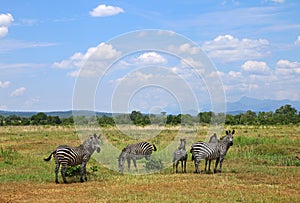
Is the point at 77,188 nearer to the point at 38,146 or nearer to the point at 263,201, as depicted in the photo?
the point at 263,201

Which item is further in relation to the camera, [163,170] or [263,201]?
[163,170]

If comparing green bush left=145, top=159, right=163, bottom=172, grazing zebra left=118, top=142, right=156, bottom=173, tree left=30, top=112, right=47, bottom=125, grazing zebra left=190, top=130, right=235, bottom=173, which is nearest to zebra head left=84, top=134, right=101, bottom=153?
grazing zebra left=118, top=142, right=156, bottom=173

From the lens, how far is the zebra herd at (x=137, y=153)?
1593 cm

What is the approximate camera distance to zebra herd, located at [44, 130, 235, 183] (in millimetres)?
15930

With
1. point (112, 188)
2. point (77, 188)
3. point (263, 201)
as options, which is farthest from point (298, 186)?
point (77, 188)

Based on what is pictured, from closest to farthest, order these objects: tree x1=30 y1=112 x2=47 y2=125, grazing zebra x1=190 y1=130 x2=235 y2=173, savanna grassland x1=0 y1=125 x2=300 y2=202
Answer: savanna grassland x1=0 y1=125 x2=300 y2=202 → grazing zebra x1=190 y1=130 x2=235 y2=173 → tree x1=30 y1=112 x2=47 y2=125

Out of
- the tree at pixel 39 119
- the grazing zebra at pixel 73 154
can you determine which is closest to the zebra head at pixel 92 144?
the grazing zebra at pixel 73 154

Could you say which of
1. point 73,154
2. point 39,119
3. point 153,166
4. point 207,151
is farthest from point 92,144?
point 39,119

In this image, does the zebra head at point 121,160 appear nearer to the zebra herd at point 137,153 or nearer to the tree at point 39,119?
the zebra herd at point 137,153

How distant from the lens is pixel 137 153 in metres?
19.8

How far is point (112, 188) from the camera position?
1411 cm

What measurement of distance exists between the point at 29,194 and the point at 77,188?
1689mm

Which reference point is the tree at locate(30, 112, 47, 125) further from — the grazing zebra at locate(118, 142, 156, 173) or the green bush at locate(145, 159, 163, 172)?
the green bush at locate(145, 159, 163, 172)

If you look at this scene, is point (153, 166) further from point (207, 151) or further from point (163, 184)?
point (163, 184)
